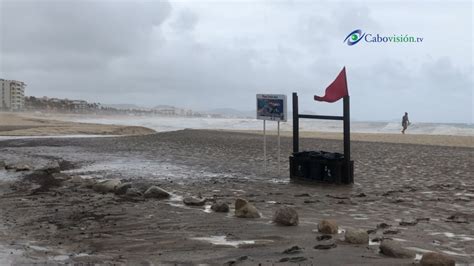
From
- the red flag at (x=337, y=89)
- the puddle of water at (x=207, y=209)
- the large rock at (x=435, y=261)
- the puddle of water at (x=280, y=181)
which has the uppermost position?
the red flag at (x=337, y=89)

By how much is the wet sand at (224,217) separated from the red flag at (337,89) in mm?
2462

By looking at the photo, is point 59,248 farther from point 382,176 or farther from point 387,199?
point 382,176

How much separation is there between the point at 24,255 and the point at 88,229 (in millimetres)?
1427

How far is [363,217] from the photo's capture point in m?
7.95

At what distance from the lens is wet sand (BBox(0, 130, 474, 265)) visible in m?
5.62

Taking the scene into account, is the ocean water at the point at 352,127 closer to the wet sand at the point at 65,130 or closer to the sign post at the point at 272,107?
the wet sand at the point at 65,130

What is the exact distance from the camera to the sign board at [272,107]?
13.8 m

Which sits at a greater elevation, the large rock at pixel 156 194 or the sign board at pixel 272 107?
the sign board at pixel 272 107

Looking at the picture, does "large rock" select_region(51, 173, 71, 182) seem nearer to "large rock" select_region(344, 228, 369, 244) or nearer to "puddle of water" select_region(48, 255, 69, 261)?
"puddle of water" select_region(48, 255, 69, 261)

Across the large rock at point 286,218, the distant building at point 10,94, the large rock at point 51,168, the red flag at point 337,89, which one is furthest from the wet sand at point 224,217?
the distant building at point 10,94

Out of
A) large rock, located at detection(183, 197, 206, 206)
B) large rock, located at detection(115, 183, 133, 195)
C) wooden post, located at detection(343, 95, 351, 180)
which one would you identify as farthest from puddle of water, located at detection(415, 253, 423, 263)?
large rock, located at detection(115, 183, 133, 195)

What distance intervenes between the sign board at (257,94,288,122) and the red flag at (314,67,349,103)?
166 centimetres

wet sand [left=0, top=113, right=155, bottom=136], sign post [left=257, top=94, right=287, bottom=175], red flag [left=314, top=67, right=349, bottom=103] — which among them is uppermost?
red flag [left=314, top=67, right=349, bottom=103]

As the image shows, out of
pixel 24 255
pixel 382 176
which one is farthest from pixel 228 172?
pixel 24 255
